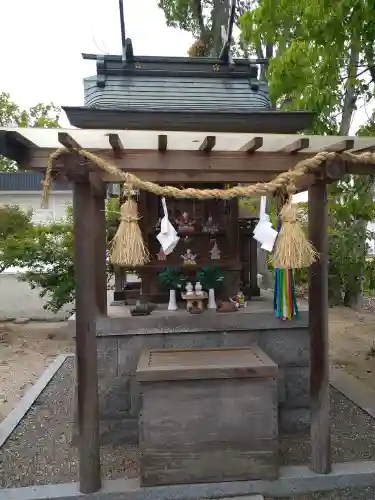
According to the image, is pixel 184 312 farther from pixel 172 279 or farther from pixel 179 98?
pixel 179 98

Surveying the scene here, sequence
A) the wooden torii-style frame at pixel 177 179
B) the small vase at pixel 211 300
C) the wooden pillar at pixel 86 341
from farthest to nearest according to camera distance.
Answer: the small vase at pixel 211 300
the wooden pillar at pixel 86 341
the wooden torii-style frame at pixel 177 179

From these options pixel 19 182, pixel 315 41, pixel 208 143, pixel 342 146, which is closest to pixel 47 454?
pixel 208 143

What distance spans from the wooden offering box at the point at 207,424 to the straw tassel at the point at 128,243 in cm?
79

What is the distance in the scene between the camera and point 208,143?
8.27 ft

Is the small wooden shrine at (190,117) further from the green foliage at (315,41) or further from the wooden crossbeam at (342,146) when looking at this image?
the wooden crossbeam at (342,146)

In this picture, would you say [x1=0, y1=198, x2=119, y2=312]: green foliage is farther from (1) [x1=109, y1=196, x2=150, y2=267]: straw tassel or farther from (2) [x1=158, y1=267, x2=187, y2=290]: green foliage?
(1) [x1=109, y1=196, x2=150, y2=267]: straw tassel

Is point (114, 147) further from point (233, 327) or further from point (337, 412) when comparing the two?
point (337, 412)

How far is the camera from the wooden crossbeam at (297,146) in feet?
8.32

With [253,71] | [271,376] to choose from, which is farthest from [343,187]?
[271,376]

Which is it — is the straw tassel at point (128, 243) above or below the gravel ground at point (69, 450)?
above

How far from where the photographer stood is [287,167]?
9.37ft

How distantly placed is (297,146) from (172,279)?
204 centimetres

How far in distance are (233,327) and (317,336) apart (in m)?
0.94

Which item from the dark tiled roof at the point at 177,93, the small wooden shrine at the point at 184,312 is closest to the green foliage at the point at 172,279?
the small wooden shrine at the point at 184,312
